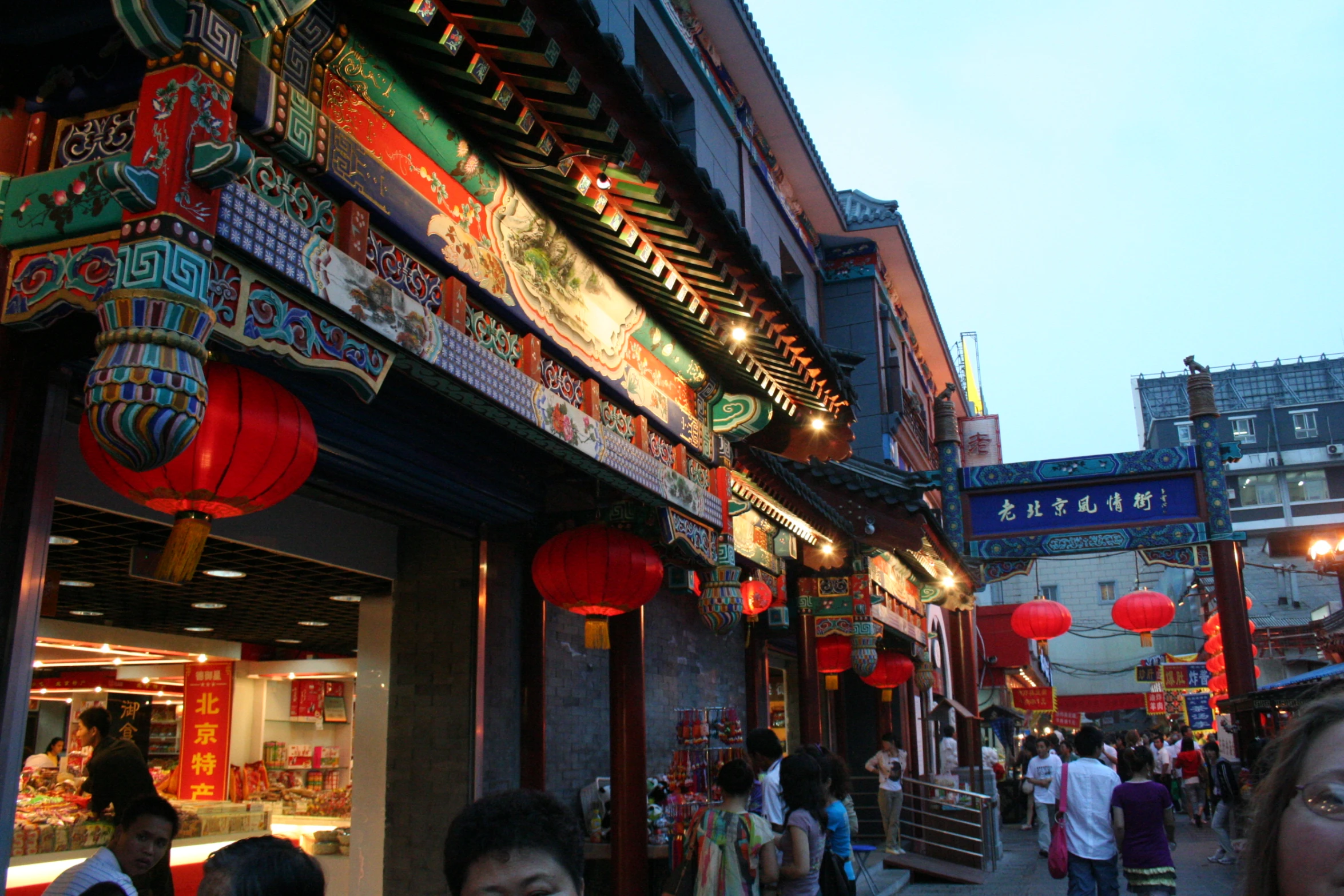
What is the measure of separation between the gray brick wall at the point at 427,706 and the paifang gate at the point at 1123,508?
1140 cm

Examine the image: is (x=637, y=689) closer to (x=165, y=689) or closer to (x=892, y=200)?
(x=165, y=689)

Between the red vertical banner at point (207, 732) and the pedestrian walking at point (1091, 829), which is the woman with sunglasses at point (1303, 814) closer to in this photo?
the pedestrian walking at point (1091, 829)

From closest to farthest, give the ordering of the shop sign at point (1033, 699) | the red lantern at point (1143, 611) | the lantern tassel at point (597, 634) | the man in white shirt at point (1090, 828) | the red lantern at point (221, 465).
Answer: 1. the red lantern at point (221, 465)
2. the lantern tassel at point (597, 634)
3. the man in white shirt at point (1090, 828)
4. the red lantern at point (1143, 611)
5. the shop sign at point (1033, 699)

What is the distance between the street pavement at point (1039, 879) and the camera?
12023 millimetres

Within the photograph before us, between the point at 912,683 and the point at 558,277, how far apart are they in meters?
18.0

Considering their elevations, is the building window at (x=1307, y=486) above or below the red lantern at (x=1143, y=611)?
above

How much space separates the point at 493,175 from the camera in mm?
5215

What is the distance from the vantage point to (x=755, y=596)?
33.8 ft

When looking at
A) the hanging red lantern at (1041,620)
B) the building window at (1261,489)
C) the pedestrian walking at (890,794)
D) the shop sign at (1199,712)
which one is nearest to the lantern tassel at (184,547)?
the pedestrian walking at (890,794)

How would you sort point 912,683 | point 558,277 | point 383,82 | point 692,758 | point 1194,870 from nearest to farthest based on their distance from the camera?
point 383,82 < point 558,277 < point 692,758 < point 1194,870 < point 912,683

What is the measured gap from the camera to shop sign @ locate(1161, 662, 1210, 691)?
31547mm

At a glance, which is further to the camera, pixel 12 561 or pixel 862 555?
pixel 862 555

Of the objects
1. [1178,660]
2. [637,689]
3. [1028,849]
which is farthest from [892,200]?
[1178,660]

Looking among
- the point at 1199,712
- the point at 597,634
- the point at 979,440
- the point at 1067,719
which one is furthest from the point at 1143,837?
the point at 1067,719
